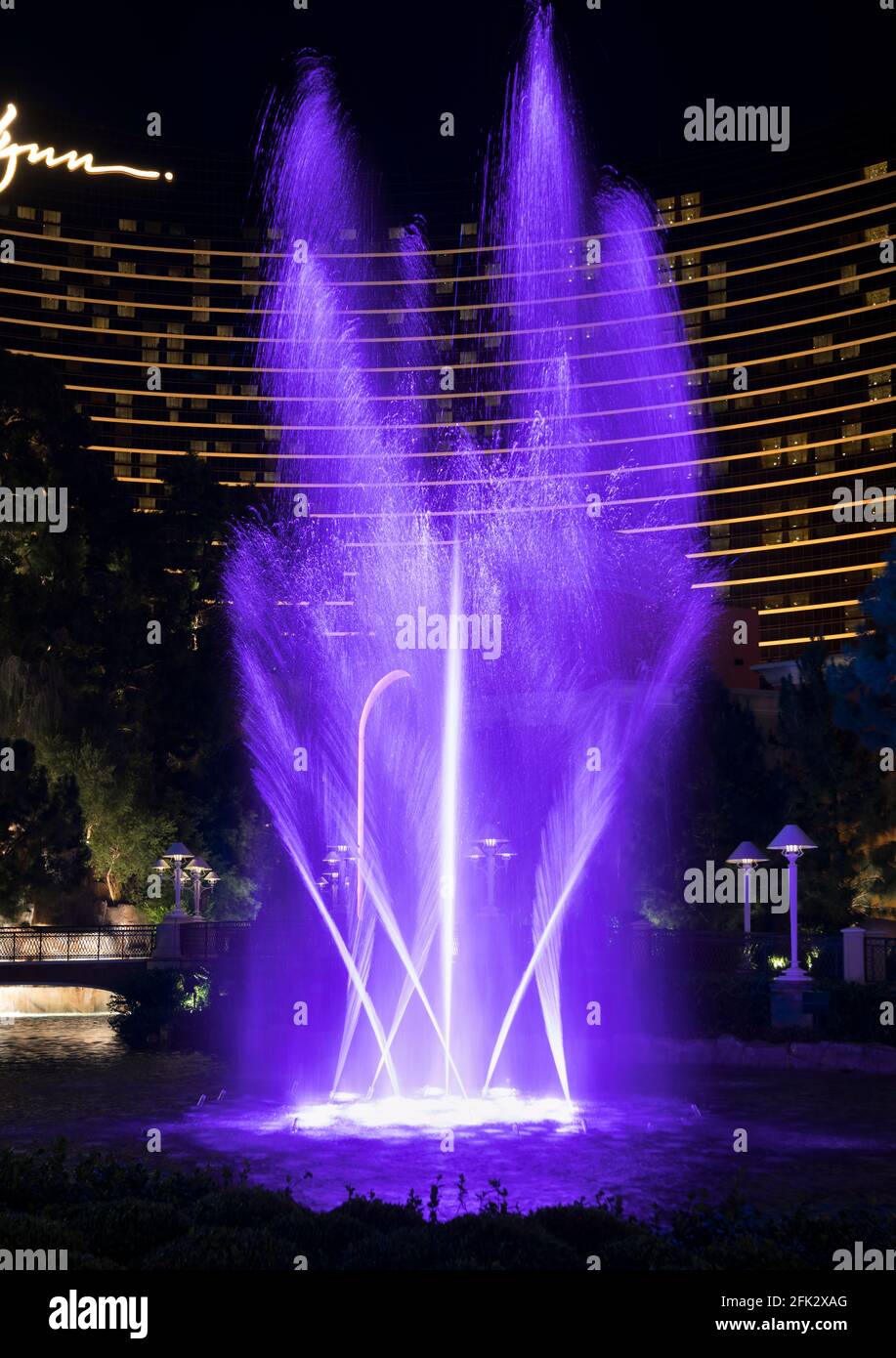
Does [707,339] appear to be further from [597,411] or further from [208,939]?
[208,939]

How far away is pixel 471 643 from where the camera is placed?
156 feet

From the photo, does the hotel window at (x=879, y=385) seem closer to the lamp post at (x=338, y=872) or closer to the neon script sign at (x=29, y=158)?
the neon script sign at (x=29, y=158)

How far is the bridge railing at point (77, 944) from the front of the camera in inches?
1340

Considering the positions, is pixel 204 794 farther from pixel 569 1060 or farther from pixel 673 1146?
pixel 673 1146

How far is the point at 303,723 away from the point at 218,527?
8983 mm

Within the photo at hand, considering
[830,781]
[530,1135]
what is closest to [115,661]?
[830,781]

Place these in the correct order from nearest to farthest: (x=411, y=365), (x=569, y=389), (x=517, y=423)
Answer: (x=569, y=389) → (x=517, y=423) → (x=411, y=365)

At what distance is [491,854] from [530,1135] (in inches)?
996

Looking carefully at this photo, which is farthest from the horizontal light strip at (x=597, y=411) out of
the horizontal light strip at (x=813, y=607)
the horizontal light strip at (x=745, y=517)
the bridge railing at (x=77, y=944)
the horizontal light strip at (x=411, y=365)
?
the bridge railing at (x=77, y=944)

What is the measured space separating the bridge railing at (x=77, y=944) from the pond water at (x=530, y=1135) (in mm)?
14320

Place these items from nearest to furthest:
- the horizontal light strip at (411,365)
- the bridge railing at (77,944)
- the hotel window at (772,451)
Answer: the bridge railing at (77,944)
the horizontal light strip at (411,365)
the hotel window at (772,451)

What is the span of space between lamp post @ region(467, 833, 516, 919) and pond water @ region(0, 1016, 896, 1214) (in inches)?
793

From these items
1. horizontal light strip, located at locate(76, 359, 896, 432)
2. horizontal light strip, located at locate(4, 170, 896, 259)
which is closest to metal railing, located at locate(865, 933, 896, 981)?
horizontal light strip, located at locate(4, 170, 896, 259)
